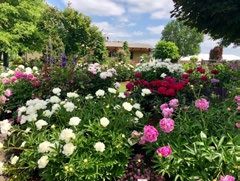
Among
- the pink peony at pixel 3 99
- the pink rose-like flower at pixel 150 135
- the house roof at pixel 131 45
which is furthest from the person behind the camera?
the house roof at pixel 131 45

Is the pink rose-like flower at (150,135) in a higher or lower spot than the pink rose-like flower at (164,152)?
higher

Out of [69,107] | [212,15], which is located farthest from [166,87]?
[212,15]

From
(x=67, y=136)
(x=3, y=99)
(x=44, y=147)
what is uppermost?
(x=67, y=136)

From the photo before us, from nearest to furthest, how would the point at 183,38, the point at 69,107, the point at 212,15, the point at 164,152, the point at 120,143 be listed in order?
the point at 164,152
the point at 120,143
the point at 69,107
the point at 212,15
the point at 183,38

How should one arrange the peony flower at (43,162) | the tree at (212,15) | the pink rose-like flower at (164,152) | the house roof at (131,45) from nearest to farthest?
the pink rose-like flower at (164,152) → the peony flower at (43,162) → the tree at (212,15) → the house roof at (131,45)

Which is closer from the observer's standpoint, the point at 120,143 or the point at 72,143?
the point at 72,143

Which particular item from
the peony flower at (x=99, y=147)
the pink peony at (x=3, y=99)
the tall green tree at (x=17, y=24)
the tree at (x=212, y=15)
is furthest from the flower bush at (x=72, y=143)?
the tall green tree at (x=17, y=24)

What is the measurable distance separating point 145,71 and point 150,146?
593cm

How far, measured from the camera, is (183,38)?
7594 cm

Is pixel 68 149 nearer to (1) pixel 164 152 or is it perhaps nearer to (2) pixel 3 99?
(1) pixel 164 152

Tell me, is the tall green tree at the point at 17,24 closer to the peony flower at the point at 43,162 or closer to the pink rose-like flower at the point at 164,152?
the peony flower at the point at 43,162

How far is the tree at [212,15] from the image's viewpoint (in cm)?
889

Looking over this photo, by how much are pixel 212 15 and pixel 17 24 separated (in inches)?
688

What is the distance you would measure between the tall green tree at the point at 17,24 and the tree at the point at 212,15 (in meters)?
15.9
